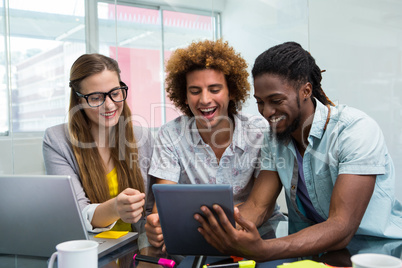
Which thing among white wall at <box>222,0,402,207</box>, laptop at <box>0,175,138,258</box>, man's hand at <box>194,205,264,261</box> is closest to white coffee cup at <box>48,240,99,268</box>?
laptop at <box>0,175,138,258</box>

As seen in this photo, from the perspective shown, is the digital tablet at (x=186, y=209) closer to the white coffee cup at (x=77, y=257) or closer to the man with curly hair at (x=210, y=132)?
the white coffee cup at (x=77, y=257)

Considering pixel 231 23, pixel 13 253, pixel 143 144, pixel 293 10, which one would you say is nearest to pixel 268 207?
pixel 143 144

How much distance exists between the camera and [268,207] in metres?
1.60

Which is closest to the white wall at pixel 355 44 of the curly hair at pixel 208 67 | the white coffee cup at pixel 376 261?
the curly hair at pixel 208 67

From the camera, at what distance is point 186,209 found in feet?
3.64

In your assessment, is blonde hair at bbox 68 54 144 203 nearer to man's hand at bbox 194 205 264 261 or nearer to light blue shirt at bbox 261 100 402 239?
light blue shirt at bbox 261 100 402 239

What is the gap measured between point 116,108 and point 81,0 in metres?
2.10

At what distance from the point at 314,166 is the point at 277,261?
1.87 feet

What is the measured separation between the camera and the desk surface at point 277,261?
1071 millimetres

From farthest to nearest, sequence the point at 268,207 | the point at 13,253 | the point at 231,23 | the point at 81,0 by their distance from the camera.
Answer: the point at 231,23 → the point at 81,0 → the point at 268,207 → the point at 13,253

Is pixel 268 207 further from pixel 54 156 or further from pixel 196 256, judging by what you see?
pixel 54 156

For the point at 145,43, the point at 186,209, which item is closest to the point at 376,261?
the point at 186,209

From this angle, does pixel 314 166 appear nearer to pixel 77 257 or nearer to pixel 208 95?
pixel 208 95

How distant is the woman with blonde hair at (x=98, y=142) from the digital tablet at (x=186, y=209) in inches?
21.2
